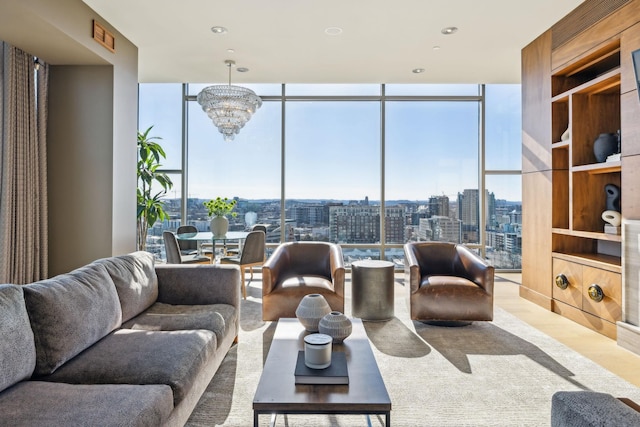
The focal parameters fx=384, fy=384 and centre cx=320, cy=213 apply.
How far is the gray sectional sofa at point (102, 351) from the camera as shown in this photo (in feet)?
4.75

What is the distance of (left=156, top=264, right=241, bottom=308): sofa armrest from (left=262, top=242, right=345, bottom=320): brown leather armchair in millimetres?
541

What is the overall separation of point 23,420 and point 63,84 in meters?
3.87

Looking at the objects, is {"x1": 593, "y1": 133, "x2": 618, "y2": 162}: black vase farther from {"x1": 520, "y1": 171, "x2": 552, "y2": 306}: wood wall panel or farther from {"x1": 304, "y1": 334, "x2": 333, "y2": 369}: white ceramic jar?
{"x1": 304, "y1": 334, "x2": 333, "y2": 369}: white ceramic jar

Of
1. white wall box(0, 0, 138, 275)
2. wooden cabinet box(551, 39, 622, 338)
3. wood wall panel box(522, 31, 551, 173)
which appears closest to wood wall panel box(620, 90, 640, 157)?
wooden cabinet box(551, 39, 622, 338)

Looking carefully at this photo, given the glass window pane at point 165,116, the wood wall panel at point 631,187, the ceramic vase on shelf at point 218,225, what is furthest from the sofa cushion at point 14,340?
the glass window pane at point 165,116

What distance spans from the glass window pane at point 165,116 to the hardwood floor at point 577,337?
205 inches

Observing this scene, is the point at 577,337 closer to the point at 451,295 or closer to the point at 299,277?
the point at 451,295

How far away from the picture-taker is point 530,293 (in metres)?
4.59

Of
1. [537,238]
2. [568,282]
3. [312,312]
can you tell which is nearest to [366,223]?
[537,238]

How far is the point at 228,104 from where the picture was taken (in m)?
4.74

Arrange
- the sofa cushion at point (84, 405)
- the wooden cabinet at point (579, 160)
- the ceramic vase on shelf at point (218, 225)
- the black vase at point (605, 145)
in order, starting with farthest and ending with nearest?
the ceramic vase on shelf at point (218, 225), the black vase at point (605, 145), the wooden cabinet at point (579, 160), the sofa cushion at point (84, 405)

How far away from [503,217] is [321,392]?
5635mm

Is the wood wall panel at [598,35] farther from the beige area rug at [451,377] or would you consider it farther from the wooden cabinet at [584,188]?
the beige area rug at [451,377]

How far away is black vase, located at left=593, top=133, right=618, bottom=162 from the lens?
3559mm
